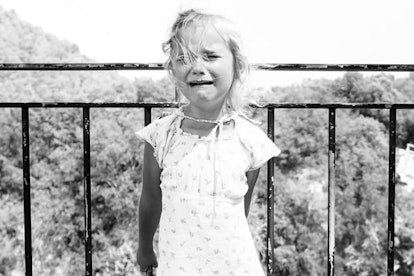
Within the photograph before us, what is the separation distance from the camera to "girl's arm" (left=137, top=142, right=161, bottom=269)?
163 cm

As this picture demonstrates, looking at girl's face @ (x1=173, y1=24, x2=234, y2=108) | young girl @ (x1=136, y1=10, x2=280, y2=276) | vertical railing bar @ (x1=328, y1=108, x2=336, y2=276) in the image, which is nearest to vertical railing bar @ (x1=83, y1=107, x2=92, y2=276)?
young girl @ (x1=136, y1=10, x2=280, y2=276)

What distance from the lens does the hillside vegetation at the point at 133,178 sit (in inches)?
819

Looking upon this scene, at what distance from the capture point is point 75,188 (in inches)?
819

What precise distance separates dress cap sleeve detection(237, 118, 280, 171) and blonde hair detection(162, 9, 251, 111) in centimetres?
6

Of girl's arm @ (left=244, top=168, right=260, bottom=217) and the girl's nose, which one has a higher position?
the girl's nose

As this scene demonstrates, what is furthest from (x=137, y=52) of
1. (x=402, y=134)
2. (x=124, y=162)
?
(x=402, y=134)

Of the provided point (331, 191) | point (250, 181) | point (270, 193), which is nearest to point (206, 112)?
point (250, 181)

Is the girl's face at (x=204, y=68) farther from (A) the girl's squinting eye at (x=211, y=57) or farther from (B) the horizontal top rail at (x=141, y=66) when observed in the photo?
(B) the horizontal top rail at (x=141, y=66)

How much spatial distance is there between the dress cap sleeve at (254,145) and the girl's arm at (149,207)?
0.27 metres

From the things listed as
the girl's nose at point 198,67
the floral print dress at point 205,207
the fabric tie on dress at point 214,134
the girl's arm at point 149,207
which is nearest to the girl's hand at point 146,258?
the girl's arm at point 149,207

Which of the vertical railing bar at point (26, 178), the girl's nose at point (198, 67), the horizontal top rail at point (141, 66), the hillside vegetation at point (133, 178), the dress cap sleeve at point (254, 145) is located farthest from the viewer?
the hillside vegetation at point (133, 178)

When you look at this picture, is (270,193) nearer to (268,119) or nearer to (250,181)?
(268,119)

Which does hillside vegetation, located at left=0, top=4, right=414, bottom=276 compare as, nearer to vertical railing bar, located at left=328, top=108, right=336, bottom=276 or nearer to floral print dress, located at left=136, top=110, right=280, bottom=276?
vertical railing bar, located at left=328, top=108, right=336, bottom=276

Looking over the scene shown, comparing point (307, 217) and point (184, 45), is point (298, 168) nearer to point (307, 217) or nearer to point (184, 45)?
point (307, 217)
